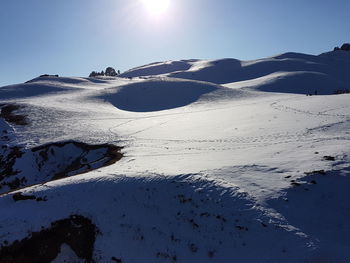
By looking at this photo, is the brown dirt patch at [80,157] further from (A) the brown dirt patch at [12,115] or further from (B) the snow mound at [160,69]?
(B) the snow mound at [160,69]

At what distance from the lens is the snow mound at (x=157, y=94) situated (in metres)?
48.2

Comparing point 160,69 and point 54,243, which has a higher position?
point 160,69

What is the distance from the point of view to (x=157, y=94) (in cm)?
5306

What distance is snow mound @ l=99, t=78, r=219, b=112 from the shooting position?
48250 millimetres

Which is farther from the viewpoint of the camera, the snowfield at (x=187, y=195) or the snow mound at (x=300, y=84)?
the snow mound at (x=300, y=84)

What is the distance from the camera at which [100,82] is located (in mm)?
74062

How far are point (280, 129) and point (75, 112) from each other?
27163 millimetres

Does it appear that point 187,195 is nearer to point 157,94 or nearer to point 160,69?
point 157,94

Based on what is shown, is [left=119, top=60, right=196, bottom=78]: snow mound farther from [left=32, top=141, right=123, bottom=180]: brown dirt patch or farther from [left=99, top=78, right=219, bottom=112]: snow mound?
[left=32, top=141, right=123, bottom=180]: brown dirt patch

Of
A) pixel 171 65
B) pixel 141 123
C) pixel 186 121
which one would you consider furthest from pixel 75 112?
pixel 171 65

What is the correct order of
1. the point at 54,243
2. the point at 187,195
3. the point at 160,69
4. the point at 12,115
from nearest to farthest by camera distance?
the point at 54,243, the point at 187,195, the point at 12,115, the point at 160,69

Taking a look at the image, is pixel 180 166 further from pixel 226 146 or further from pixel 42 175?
pixel 42 175

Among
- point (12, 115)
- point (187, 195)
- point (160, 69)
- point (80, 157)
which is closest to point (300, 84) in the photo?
point (12, 115)

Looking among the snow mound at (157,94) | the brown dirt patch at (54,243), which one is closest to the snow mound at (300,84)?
the snow mound at (157,94)
